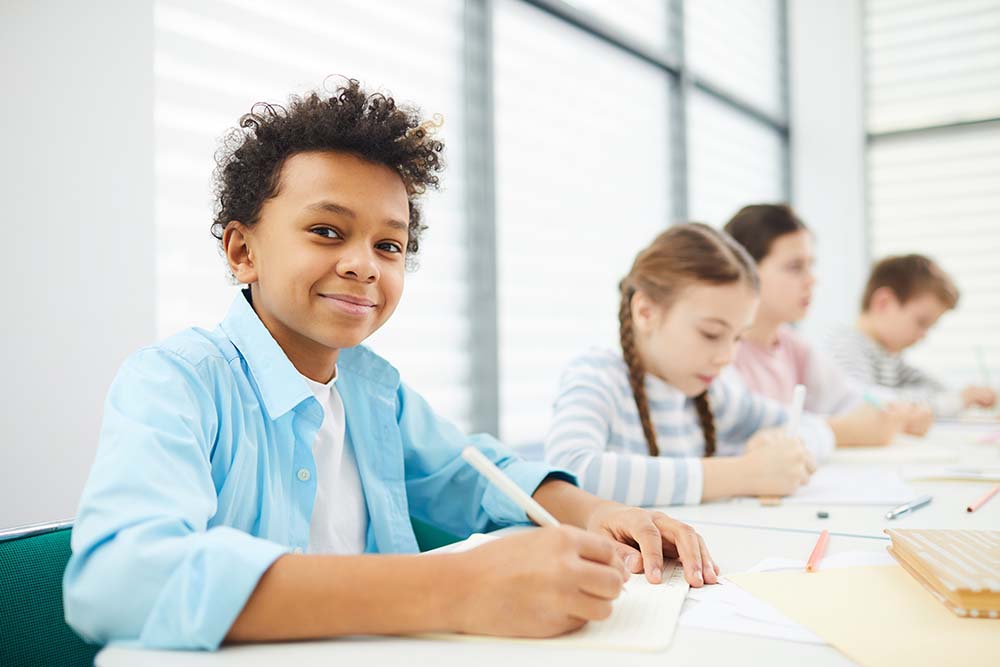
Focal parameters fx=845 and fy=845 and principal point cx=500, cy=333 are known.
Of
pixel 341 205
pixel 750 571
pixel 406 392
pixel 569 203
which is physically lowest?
pixel 750 571

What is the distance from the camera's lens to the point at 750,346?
2.40 meters

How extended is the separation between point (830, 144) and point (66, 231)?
3998 mm

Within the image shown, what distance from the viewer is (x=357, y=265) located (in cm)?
101

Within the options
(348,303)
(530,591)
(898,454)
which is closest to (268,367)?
(348,303)

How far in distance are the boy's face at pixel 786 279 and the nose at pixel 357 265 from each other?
1552mm

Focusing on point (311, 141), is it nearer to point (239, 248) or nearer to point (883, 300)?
point (239, 248)

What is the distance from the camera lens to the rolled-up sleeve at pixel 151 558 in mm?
616

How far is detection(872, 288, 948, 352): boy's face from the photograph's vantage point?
319cm

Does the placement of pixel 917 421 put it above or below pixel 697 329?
below

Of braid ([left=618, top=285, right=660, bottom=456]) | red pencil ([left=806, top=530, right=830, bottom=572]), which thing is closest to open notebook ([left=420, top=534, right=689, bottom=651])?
red pencil ([left=806, top=530, right=830, bottom=572])

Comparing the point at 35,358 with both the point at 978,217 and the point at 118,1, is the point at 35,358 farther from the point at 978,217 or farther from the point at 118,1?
the point at 978,217

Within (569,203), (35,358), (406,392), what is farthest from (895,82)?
(35,358)

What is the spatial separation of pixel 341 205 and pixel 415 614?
530 millimetres

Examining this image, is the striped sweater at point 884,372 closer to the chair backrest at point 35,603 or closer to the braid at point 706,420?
the braid at point 706,420
